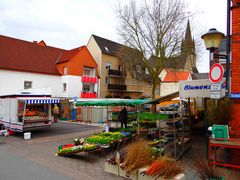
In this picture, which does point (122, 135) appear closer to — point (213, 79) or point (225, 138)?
point (225, 138)

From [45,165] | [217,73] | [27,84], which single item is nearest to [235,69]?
[217,73]

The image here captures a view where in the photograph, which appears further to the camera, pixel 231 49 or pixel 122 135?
pixel 122 135

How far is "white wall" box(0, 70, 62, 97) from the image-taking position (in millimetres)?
25641

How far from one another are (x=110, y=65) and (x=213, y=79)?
34782 mm

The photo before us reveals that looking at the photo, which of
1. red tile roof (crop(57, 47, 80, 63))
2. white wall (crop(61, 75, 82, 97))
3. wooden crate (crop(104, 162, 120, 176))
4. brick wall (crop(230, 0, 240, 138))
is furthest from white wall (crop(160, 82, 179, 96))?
wooden crate (crop(104, 162, 120, 176))

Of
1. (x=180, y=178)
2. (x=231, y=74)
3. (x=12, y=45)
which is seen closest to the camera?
(x=180, y=178)

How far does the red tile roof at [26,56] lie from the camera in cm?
2714

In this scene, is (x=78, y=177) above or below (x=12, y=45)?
below

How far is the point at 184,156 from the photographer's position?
830 cm

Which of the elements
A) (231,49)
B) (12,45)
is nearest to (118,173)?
(231,49)

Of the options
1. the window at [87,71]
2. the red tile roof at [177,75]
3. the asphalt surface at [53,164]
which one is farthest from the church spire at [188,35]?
the red tile roof at [177,75]

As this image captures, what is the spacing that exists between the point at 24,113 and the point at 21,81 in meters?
15.8

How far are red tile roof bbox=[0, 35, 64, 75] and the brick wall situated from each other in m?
25.7

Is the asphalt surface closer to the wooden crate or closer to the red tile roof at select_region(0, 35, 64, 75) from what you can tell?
the wooden crate
